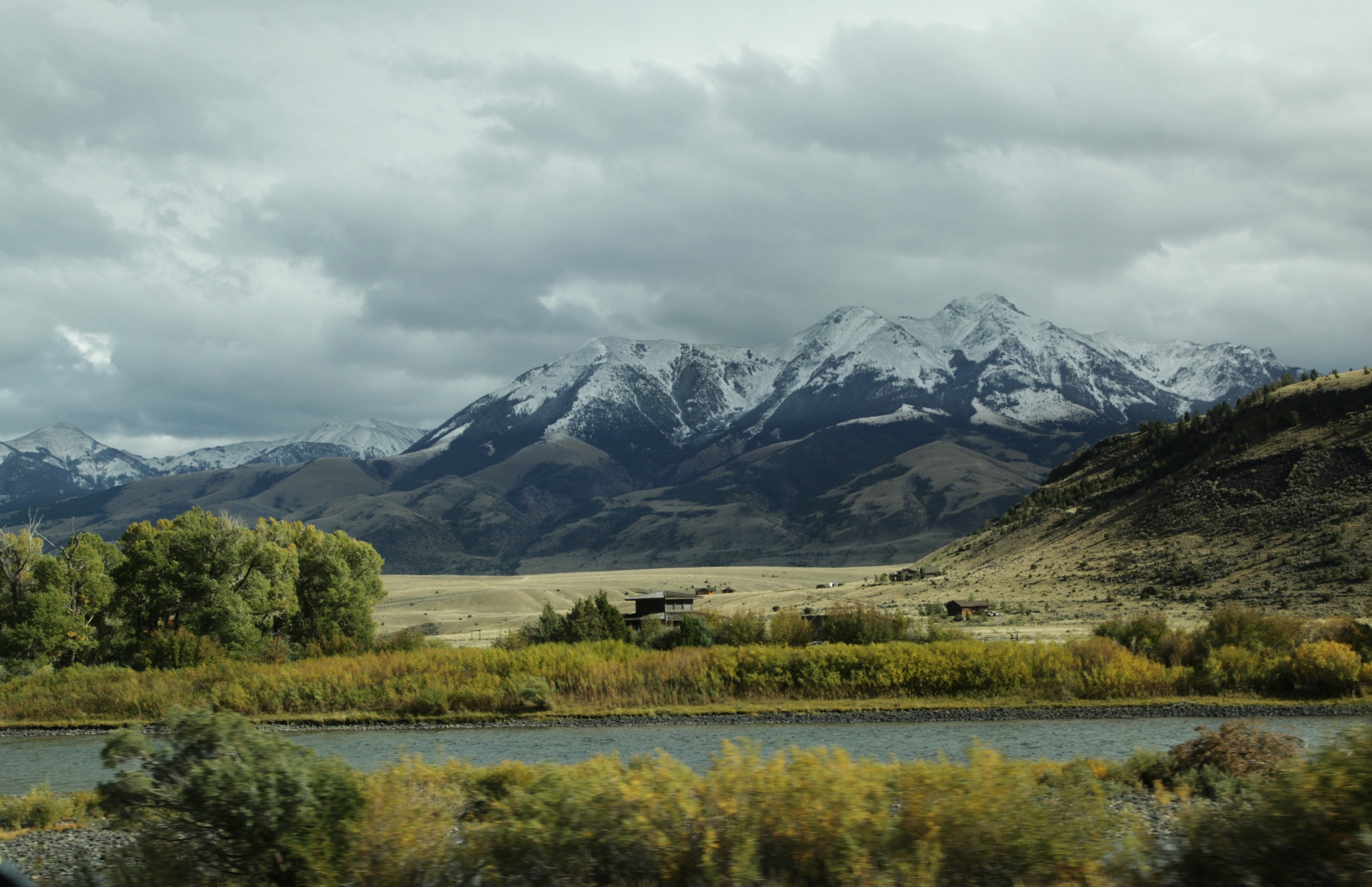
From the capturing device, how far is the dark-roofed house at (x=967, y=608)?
75.9 metres

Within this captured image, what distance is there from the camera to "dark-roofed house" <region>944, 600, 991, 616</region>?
7594 centimetres

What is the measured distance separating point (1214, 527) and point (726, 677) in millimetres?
56887

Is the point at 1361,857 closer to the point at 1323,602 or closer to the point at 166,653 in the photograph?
the point at 166,653

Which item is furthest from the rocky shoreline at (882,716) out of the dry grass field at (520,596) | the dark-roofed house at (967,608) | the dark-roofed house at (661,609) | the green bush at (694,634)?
the dry grass field at (520,596)

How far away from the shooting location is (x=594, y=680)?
47.6 metres

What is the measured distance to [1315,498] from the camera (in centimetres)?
7906

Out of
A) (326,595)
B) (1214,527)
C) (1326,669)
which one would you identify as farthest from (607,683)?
(1214,527)

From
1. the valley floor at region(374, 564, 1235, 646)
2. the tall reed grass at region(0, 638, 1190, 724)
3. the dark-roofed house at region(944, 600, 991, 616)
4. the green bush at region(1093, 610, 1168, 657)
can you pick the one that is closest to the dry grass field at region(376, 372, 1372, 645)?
the valley floor at region(374, 564, 1235, 646)

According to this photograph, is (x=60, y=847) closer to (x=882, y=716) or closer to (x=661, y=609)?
(x=882, y=716)

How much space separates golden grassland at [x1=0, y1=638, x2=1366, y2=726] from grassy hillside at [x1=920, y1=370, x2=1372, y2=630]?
2318 cm

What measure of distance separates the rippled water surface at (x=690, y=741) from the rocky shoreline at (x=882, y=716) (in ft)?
2.14

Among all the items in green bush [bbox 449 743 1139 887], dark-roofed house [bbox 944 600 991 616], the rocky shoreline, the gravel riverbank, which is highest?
green bush [bbox 449 743 1139 887]

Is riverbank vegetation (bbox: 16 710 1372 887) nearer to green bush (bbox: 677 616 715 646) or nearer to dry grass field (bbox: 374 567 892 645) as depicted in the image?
green bush (bbox: 677 616 715 646)

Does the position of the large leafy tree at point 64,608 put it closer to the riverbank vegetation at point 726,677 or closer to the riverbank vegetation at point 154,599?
the riverbank vegetation at point 154,599
